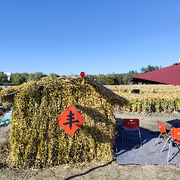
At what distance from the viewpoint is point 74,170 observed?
4727mm

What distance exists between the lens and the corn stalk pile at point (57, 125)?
188 inches

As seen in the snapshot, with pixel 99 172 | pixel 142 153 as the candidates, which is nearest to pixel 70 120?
pixel 99 172

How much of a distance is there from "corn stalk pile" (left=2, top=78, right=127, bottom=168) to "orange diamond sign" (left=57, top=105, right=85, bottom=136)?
121mm

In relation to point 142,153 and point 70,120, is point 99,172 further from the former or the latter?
point 142,153

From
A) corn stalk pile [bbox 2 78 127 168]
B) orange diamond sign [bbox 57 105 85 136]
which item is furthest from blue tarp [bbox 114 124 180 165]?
orange diamond sign [bbox 57 105 85 136]

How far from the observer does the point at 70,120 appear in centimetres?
510

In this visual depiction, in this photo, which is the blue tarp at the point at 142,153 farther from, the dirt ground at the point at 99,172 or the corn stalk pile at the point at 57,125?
the corn stalk pile at the point at 57,125

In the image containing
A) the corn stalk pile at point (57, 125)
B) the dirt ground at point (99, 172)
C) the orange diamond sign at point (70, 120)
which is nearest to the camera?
the dirt ground at point (99, 172)

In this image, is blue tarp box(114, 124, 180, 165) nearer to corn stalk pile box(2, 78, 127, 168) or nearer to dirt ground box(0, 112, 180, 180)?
dirt ground box(0, 112, 180, 180)

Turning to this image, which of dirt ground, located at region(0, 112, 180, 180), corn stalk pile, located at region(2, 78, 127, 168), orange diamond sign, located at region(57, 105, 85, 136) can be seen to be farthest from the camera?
orange diamond sign, located at region(57, 105, 85, 136)

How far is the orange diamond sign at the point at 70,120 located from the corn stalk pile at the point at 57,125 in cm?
12

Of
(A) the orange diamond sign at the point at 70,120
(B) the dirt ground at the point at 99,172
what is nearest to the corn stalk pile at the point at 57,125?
(A) the orange diamond sign at the point at 70,120

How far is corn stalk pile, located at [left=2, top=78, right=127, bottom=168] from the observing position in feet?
15.7

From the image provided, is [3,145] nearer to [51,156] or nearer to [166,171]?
[51,156]
